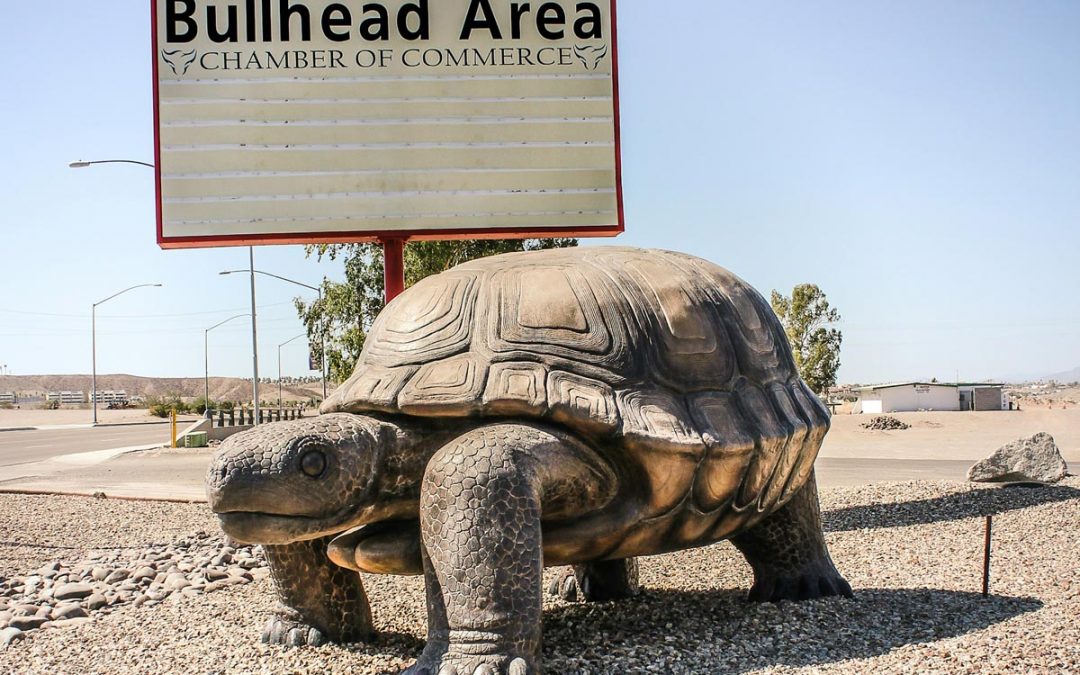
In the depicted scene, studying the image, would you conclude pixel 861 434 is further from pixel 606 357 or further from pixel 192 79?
pixel 606 357

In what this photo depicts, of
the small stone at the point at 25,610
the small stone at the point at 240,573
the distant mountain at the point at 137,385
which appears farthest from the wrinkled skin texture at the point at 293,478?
the distant mountain at the point at 137,385

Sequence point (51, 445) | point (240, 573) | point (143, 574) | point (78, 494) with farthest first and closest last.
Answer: point (51, 445) < point (78, 494) < point (143, 574) < point (240, 573)

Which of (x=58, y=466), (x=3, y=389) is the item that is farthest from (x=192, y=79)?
(x=3, y=389)

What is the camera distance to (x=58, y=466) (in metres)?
20.6

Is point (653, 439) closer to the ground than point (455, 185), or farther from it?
closer to the ground

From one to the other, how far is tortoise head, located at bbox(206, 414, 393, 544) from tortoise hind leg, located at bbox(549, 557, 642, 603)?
92.8 inches

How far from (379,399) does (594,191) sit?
5.64 m

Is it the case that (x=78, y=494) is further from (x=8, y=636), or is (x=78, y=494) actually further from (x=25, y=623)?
(x=8, y=636)

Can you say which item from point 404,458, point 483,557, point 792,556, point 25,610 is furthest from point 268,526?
point 25,610

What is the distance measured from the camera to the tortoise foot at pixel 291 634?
16.2 ft

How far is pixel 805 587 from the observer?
562 centimetres

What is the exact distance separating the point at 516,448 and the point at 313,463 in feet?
3.09

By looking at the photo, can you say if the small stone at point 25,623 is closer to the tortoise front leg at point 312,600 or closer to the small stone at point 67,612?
the small stone at point 67,612

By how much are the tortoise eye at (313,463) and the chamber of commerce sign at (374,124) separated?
5395mm
